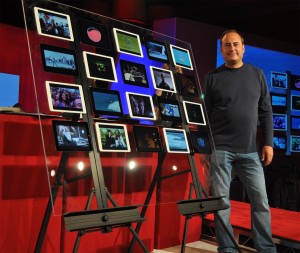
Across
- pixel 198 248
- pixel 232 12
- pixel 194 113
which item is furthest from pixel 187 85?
pixel 232 12

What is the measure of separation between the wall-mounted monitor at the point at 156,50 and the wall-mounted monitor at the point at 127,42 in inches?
3.0

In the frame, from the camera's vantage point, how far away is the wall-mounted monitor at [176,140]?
2096mm

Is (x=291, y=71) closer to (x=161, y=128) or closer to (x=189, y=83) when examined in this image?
(x=189, y=83)

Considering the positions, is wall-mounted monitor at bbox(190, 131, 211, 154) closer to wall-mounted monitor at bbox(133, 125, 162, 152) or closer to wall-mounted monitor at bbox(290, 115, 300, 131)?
Result: wall-mounted monitor at bbox(133, 125, 162, 152)

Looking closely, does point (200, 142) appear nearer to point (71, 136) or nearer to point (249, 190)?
point (249, 190)

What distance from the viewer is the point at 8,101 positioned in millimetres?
5473

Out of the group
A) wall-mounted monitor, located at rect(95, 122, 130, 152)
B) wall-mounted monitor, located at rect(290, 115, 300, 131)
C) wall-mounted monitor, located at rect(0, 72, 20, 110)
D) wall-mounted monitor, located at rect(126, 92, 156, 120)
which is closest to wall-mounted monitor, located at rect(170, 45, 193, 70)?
wall-mounted monitor, located at rect(126, 92, 156, 120)

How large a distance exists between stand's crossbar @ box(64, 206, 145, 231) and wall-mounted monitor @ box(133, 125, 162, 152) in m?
0.36

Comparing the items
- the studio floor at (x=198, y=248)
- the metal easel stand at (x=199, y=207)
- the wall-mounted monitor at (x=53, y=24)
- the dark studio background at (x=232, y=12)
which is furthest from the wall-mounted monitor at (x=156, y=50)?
the dark studio background at (x=232, y=12)

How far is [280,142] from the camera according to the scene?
5.23m

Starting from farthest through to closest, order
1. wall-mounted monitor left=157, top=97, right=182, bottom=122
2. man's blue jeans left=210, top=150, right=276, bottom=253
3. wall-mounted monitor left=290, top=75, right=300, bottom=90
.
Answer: wall-mounted monitor left=290, top=75, right=300, bottom=90, man's blue jeans left=210, top=150, right=276, bottom=253, wall-mounted monitor left=157, top=97, right=182, bottom=122

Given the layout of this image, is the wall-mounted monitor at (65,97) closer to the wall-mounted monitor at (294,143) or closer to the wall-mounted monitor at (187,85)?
the wall-mounted monitor at (187,85)

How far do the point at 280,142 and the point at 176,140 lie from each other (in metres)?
3.50

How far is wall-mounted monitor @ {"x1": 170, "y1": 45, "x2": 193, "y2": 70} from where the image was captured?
2.35 m
